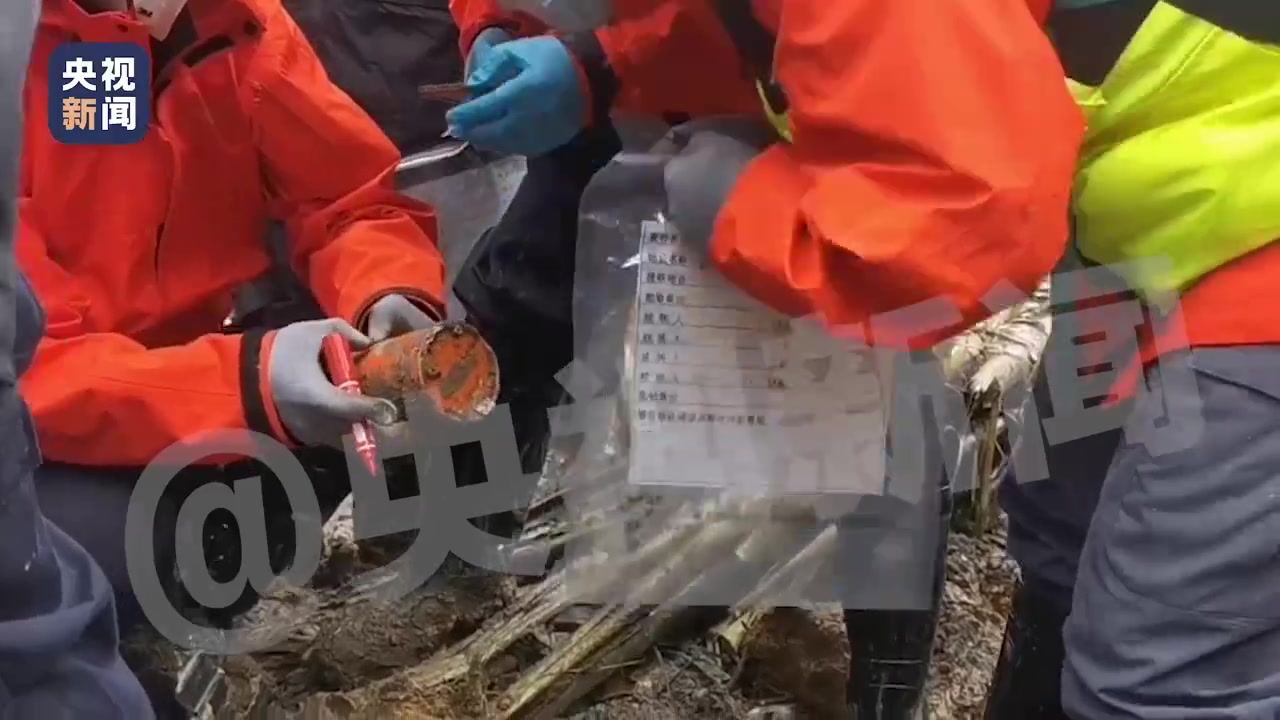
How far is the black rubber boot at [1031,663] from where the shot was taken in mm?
777

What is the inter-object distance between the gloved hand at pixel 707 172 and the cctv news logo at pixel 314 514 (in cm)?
17

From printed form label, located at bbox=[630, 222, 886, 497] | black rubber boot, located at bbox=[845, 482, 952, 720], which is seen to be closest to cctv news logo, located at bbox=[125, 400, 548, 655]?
printed form label, located at bbox=[630, 222, 886, 497]

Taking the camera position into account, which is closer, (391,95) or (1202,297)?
(1202,297)

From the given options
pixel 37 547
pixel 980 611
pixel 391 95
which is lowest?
pixel 980 611

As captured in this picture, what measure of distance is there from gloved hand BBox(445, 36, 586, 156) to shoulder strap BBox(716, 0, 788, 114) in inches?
5.6

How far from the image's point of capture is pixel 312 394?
0.66 metres

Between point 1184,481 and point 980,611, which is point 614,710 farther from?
point 1184,481

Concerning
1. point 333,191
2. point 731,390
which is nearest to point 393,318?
point 333,191

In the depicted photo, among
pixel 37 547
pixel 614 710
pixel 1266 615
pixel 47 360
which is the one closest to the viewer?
pixel 37 547

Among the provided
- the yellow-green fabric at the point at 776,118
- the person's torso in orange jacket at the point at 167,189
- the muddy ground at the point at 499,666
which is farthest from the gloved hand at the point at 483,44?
the muddy ground at the point at 499,666

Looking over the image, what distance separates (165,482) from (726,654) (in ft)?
1.19

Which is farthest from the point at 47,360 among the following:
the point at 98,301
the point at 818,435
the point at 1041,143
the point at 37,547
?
the point at 1041,143

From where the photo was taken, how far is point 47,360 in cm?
67

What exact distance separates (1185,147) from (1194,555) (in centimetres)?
17
